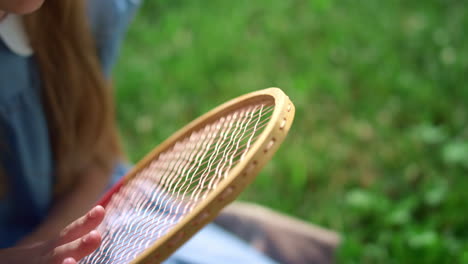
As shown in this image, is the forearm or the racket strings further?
the forearm

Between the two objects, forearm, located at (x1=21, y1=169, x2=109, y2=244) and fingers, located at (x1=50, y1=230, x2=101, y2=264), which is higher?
fingers, located at (x1=50, y1=230, x2=101, y2=264)

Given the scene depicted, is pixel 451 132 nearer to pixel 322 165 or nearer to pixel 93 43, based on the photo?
pixel 322 165

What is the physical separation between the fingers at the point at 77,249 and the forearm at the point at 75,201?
0.98 feet

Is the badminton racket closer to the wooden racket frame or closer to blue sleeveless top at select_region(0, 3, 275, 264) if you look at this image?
the wooden racket frame

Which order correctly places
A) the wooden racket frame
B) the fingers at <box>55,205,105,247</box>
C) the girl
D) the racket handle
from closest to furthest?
the wooden racket frame < the fingers at <box>55,205,105,247</box> < the racket handle < the girl

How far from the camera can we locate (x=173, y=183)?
0.71 meters

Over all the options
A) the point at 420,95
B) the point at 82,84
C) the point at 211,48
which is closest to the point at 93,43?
the point at 82,84

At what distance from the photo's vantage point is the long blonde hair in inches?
35.2

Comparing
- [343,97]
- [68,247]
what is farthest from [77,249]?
[343,97]

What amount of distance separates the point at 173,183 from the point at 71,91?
0.37 metres

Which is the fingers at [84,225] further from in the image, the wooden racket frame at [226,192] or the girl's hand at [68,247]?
the wooden racket frame at [226,192]

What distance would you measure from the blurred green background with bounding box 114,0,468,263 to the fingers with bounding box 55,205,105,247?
84 cm

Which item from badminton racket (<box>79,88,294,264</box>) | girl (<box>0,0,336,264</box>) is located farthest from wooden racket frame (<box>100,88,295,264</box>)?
girl (<box>0,0,336,264</box>)

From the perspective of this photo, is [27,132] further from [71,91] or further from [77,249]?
[77,249]
